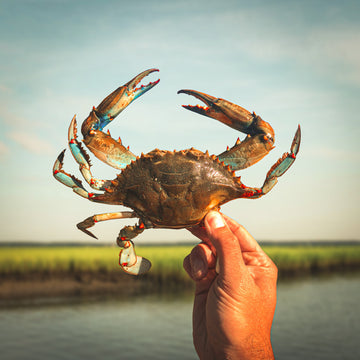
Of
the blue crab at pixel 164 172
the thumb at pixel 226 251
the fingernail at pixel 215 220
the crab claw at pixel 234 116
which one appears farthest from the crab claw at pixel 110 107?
the thumb at pixel 226 251

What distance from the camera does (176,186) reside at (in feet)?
13.9

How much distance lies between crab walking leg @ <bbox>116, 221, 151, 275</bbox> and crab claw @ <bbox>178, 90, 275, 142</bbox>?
170 cm

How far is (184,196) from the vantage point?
4270 millimetres

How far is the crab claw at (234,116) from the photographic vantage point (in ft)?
16.0

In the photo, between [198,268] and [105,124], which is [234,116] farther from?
[198,268]

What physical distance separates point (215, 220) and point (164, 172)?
2.64 ft

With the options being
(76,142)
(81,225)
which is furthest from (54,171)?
(81,225)

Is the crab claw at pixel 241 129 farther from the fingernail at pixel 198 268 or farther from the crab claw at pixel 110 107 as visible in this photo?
the fingernail at pixel 198 268

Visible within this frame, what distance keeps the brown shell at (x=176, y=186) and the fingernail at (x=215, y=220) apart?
28cm

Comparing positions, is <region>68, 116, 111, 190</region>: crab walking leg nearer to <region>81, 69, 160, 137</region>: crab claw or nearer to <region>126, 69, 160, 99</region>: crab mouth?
<region>81, 69, 160, 137</region>: crab claw

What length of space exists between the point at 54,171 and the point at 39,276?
18149 mm

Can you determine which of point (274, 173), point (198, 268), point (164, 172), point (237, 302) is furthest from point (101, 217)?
point (274, 173)

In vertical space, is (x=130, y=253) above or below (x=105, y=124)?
below

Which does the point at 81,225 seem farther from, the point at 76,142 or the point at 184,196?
the point at 184,196
